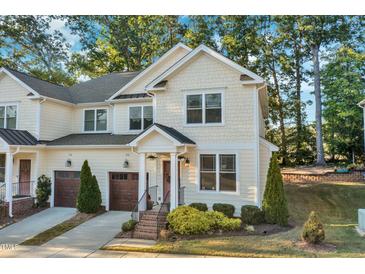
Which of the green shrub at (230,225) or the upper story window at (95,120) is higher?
the upper story window at (95,120)

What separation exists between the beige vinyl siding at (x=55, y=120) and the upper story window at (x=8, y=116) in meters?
1.60

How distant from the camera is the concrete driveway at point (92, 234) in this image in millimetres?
9227

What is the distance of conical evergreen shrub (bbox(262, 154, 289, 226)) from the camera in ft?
34.0

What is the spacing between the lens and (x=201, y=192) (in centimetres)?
1171

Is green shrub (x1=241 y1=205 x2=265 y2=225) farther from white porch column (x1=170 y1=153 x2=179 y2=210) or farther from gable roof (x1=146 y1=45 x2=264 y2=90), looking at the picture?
gable roof (x1=146 y1=45 x2=264 y2=90)

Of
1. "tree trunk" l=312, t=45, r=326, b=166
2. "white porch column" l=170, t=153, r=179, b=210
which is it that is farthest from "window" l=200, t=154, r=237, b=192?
"tree trunk" l=312, t=45, r=326, b=166

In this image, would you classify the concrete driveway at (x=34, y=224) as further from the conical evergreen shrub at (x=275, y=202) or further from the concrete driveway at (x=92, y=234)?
the conical evergreen shrub at (x=275, y=202)

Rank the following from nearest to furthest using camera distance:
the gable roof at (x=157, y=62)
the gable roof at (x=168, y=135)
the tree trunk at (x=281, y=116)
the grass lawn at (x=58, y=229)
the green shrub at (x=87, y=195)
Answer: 1. the grass lawn at (x=58, y=229)
2. the gable roof at (x=168, y=135)
3. the green shrub at (x=87, y=195)
4. the gable roof at (x=157, y=62)
5. the tree trunk at (x=281, y=116)

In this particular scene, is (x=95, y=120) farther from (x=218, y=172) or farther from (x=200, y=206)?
(x=200, y=206)

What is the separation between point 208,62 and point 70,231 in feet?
27.8

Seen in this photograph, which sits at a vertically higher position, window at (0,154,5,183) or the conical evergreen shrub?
window at (0,154,5,183)

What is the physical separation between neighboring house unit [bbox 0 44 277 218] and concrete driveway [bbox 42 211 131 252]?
1365 millimetres

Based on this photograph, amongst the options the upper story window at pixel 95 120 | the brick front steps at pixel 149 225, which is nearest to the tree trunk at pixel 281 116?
the upper story window at pixel 95 120
